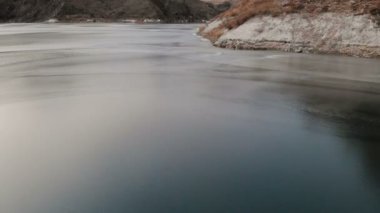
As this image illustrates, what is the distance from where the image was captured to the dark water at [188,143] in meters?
7.79

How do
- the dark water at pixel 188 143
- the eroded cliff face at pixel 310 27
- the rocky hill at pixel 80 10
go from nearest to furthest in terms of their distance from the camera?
the dark water at pixel 188 143, the eroded cliff face at pixel 310 27, the rocky hill at pixel 80 10

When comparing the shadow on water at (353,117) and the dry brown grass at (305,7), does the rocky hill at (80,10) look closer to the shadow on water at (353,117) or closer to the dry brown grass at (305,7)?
the dry brown grass at (305,7)

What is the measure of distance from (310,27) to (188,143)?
2366 cm

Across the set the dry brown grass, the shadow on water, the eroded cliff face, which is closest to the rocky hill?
the dry brown grass

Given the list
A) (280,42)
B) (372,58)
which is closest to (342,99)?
(372,58)

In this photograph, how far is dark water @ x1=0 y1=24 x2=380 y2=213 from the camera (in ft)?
25.6

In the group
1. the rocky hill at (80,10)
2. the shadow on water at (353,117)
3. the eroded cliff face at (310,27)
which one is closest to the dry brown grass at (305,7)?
the eroded cliff face at (310,27)

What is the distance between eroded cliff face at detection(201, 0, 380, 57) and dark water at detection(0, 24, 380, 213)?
855 cm

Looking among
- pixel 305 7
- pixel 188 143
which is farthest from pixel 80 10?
pixel 188 143

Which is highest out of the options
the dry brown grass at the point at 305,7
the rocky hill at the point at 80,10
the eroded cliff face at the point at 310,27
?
the dry brown grass at the point at 305,7

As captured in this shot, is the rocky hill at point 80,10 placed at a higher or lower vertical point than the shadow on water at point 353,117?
lower

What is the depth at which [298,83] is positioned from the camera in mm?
19172

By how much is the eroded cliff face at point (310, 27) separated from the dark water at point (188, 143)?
855 cm

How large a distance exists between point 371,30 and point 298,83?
39.5 ft
